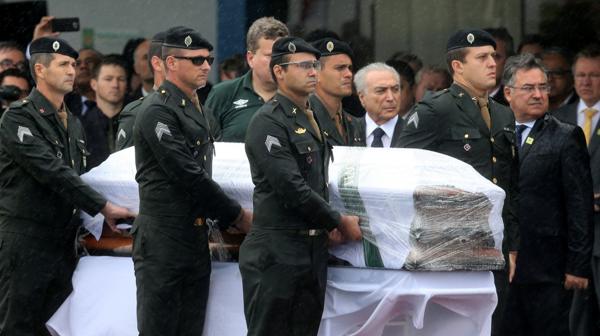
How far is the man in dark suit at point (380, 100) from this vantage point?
334 inches

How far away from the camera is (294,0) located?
11.0 m

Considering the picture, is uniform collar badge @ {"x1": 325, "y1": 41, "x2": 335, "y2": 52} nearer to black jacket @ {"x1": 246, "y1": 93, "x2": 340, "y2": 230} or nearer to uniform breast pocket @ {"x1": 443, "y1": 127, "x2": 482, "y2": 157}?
uniform breast pocket @ {"x1": 443, "y1": 127, "x2": 482, "y2": 157}

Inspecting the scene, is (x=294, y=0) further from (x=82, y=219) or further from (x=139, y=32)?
(x=82, y=219)

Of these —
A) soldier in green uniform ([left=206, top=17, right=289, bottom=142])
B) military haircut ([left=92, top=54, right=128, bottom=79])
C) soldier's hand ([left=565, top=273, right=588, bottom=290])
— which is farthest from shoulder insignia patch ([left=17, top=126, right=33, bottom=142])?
soldier's hand ([left=565, top=273, right=588, bottom=290])

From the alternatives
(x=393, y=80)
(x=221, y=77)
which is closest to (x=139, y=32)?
(x=221, y=77)

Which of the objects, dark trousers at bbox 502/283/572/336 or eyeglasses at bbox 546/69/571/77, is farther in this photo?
eyeglasses at bbox 546/69/571/77

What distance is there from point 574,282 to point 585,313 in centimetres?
105

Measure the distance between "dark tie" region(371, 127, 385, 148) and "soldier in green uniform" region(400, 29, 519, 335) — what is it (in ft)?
4.02

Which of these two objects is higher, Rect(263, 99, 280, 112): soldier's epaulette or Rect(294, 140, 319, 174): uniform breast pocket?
Rect(263, 99, 280, 112): soldier's epaulette

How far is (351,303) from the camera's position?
22.8ft

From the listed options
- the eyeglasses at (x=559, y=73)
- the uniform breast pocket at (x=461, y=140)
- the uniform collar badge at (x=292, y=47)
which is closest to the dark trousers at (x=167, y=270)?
the uniform collar badge at (x=292, y=47)

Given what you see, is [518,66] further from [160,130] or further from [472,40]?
[160,130]

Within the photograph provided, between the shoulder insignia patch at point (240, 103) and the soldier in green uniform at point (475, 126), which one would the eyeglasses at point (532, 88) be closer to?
the soldier in green uniform at point (475, 126)

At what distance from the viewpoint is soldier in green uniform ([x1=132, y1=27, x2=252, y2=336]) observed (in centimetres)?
692
